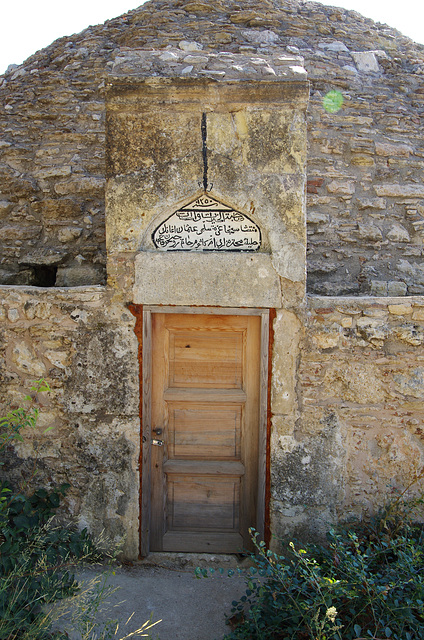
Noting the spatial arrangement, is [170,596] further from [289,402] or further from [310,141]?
[310,141]

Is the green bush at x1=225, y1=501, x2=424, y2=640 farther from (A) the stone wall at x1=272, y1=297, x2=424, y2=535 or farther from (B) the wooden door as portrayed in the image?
(B) the wooden door

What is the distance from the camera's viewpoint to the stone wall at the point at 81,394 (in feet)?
10.7

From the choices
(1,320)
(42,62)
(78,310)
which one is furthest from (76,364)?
(42,62)

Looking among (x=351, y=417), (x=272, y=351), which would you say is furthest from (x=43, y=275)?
(x=351, y=417)

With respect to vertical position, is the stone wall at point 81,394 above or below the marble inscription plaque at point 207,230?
below

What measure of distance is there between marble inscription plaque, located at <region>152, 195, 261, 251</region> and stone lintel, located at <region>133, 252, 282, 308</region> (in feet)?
0.31

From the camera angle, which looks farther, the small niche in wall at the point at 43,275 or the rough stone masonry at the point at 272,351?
the small niche in wall at the point at 43,275

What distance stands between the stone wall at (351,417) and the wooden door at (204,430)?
0.30m

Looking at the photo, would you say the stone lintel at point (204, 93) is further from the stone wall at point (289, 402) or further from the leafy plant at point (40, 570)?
the leafy plant at point (40, 570)

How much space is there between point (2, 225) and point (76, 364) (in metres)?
2.27

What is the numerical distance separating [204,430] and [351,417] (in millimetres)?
1071

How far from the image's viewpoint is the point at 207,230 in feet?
10.7

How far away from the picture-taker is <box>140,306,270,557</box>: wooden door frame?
3223 millimetres

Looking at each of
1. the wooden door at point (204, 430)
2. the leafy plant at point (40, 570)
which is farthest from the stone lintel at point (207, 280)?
the leafy plant at point (40, 570)
